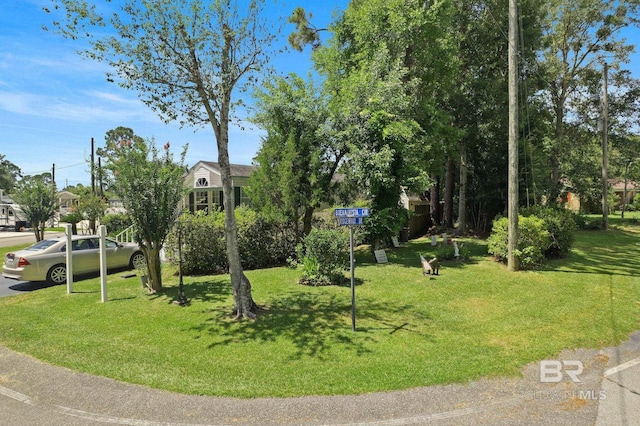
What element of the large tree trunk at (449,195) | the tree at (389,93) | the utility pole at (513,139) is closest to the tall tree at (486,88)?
the large tree trunk at (449,195)

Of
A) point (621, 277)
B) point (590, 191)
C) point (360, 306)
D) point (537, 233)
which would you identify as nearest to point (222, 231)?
point (360, 306)

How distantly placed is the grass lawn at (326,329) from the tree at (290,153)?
10.2ft

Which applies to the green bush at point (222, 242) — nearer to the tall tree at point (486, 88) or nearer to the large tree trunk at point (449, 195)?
the tall tree at point (486, 88)

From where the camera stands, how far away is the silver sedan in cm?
1000

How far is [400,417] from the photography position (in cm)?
373

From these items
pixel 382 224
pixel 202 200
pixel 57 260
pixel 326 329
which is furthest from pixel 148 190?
pixel 202 200

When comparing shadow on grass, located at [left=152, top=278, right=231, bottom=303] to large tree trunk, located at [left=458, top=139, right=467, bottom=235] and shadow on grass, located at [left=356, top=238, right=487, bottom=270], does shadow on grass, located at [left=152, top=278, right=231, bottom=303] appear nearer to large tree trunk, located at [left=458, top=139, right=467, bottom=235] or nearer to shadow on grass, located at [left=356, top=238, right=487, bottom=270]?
shadow on grass, located at [left=356, top=238, right=487, bottom=270]

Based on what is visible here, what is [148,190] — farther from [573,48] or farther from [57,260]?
[573,48]

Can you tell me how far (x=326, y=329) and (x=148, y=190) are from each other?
5673 mm

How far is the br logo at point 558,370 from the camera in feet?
15.0

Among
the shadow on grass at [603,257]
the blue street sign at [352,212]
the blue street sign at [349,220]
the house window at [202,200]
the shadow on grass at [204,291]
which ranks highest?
the house window at [202,200]

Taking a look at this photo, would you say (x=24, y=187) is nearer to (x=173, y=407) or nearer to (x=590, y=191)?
(x=173, y=407)

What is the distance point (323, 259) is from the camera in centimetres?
982

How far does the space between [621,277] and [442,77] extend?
10.9m
